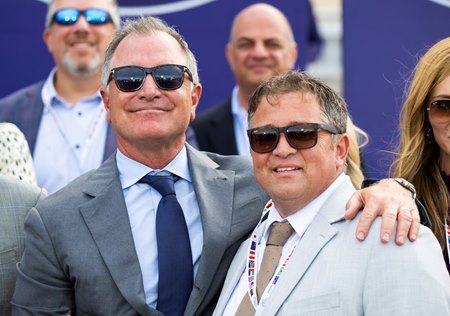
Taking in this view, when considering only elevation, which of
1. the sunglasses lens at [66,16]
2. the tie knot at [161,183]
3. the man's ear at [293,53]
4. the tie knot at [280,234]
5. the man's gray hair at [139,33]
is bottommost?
the tie knot at [280,234]

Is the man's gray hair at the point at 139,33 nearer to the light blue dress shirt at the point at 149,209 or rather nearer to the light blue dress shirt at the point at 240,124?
the light blue dress shirt at the point at 149,209

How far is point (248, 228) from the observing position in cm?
367

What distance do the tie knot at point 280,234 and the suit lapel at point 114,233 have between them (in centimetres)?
54

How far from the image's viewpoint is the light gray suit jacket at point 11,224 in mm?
3652

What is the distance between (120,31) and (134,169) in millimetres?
585

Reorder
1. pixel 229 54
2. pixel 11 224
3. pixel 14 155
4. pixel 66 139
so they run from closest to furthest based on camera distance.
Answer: pixel 11 224 → pixel 14 155 → pixel 66 139 → pixel 229 54

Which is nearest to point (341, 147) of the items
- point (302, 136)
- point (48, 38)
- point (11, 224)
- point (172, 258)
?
point (302, 136)

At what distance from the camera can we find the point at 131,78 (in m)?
3.63

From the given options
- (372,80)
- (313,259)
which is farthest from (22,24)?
(313,259)

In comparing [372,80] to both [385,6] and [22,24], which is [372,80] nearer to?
[385,6]

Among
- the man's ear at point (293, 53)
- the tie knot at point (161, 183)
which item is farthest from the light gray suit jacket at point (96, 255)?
the man's ear at point (293, 53)

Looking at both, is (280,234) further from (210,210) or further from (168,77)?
(168,77)

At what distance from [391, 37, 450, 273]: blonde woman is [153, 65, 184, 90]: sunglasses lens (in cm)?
93

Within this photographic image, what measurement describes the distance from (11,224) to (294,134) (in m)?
1.30
